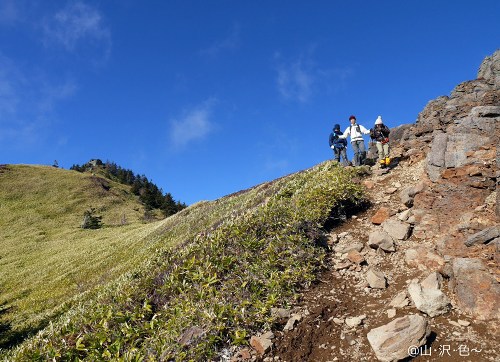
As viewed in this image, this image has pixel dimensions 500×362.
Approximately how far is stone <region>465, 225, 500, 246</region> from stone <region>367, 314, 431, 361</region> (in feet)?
8.77

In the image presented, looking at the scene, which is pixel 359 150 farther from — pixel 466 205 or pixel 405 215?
pixel 466 205

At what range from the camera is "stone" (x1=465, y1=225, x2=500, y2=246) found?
8125 mm

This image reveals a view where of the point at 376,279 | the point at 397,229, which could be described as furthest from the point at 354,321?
the point at 397,229

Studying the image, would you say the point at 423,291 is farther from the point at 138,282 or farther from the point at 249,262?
the point at 138,282

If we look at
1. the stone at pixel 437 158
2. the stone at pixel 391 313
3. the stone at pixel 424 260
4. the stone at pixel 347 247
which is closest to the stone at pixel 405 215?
the stone at pixel 437 158

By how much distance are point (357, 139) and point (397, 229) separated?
339 inches

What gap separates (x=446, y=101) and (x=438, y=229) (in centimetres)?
974

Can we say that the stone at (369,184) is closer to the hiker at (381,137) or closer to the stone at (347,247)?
the hiker at (381,137)

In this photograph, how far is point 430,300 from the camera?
7.63m

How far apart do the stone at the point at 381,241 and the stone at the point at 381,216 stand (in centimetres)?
106

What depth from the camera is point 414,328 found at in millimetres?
6895

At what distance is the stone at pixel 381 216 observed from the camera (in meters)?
11.9

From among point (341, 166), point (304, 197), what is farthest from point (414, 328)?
point (341, 166)

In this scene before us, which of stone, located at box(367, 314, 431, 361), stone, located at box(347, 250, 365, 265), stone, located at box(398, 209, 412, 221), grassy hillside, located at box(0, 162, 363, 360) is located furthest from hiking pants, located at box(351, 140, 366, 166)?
stone, located at box(367, 314, 431, 361)
